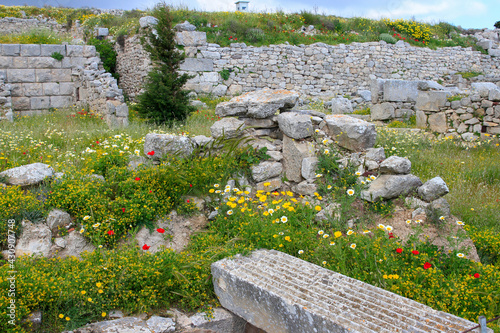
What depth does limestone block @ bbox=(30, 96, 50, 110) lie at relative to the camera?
38.9ft

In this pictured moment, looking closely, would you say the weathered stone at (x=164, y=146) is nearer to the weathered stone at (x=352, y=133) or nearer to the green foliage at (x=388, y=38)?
the weathered stone at (x=352, y=133)

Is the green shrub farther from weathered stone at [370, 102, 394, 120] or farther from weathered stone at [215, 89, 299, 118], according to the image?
weathered stone at [215, 89, 299, 118]

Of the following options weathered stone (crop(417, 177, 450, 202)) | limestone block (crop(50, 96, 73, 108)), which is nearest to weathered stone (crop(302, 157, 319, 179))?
weathered stone (crop(417, 177, 450, 202))

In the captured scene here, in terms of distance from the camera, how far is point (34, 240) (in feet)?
13.7

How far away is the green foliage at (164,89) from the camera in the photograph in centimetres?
911

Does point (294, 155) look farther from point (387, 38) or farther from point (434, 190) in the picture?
point (387, 38)

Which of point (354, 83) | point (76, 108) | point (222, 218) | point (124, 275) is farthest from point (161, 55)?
point (354, 83)

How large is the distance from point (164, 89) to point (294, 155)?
4.61 m

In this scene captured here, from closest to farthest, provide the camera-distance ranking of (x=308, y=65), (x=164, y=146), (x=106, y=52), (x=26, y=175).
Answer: (x=26, y=175) → (x=164, y=146) → (x=106, y=52) → (x=308, y=65)

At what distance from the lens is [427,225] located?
14.3 feet

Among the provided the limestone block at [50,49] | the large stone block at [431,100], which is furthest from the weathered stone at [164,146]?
the limestone block at [50,49]

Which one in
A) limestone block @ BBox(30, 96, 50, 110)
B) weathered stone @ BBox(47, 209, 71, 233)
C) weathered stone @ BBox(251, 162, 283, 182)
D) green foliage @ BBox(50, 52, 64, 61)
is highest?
green foliage @ BBox(50, 52, 64, 61)

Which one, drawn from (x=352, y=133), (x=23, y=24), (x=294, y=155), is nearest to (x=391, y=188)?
(x=352, y=133)

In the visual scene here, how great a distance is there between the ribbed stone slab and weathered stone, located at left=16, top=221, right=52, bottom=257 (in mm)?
2014
